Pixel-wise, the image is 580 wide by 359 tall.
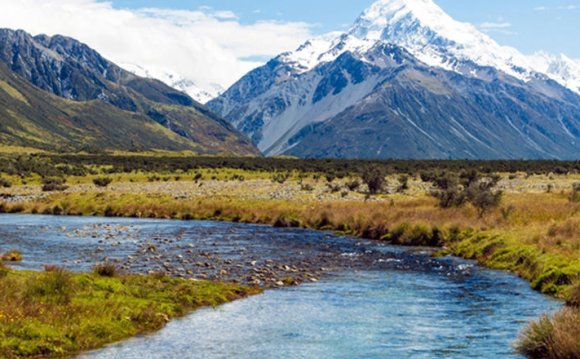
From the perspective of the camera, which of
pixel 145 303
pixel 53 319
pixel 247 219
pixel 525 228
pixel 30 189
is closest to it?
pixel 53 319

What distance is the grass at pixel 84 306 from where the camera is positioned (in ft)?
81.4

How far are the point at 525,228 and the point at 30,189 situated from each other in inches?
3645

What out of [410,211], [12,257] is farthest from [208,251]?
[410,211]

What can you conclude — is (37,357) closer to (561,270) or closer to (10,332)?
(10,332)

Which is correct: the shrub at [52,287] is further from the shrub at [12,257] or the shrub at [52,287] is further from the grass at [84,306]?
the shrub at [12,257]

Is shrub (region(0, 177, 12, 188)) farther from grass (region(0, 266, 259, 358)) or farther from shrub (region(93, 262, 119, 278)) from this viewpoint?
grass (region(0, 266, 259, 358))

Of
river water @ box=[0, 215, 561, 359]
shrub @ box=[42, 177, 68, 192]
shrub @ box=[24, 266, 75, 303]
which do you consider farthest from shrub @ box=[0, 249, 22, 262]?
shrub @ box=[42, 177, 68, 192]

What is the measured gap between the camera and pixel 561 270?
36.7m

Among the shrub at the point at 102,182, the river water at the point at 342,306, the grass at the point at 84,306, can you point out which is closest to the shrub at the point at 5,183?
the shrub at the point at 102,182

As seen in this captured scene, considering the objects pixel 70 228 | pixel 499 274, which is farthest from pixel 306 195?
pixel 499 274

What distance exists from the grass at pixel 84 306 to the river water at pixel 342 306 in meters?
0.94

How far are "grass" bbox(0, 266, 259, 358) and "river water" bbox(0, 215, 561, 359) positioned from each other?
37.2 inches

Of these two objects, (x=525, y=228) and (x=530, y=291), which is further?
(x=525, y=228)

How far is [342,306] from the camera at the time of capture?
3375 cm
